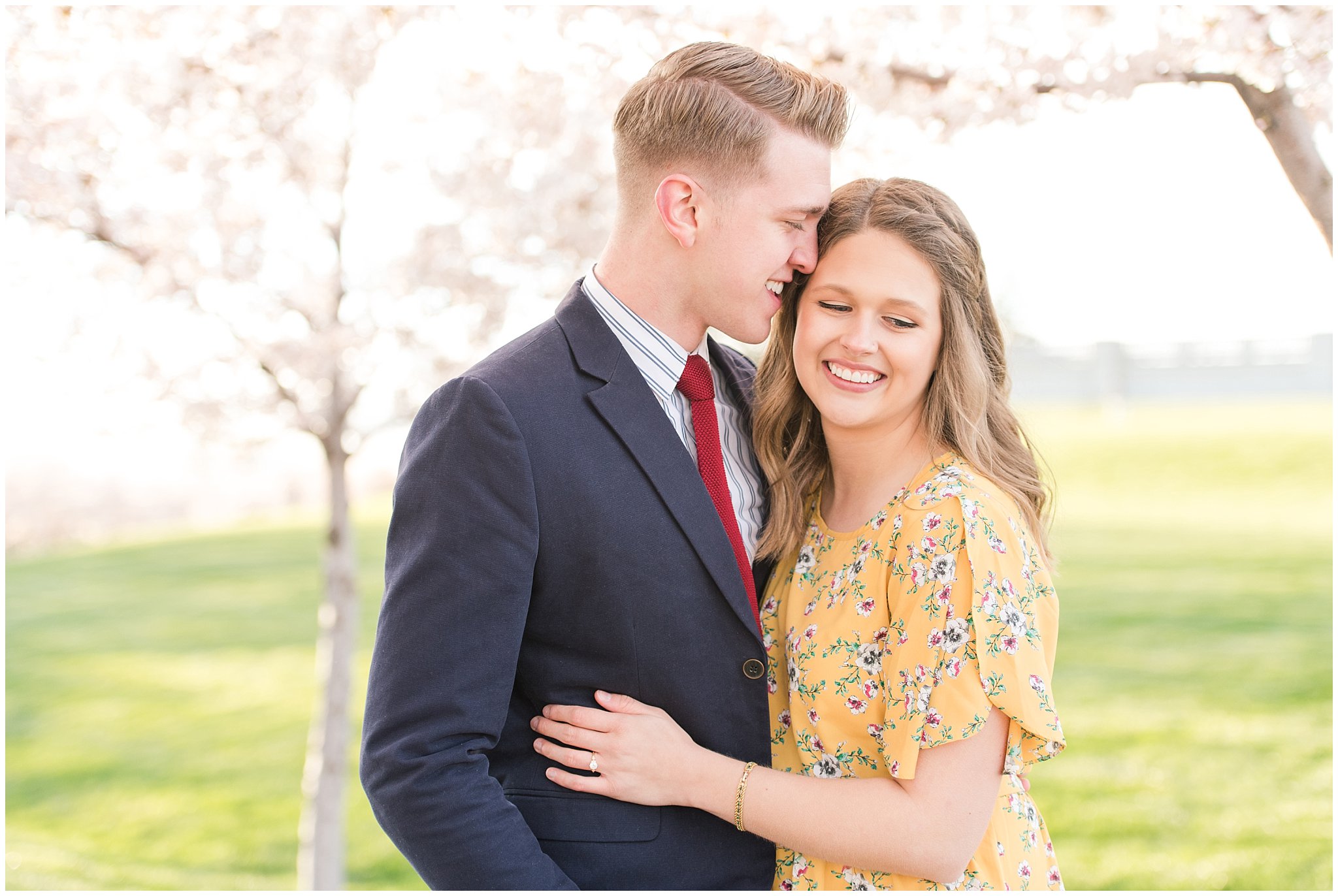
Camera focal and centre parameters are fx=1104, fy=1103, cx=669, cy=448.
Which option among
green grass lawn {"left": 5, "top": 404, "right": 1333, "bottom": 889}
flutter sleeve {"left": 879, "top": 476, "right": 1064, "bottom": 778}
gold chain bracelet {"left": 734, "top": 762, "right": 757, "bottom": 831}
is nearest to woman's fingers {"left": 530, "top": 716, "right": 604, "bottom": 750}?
gold chain bracelet {"left": 734, "top": 762, "right": 757, "bottom": 831}

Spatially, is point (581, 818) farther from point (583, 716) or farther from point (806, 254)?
point (806, 254)

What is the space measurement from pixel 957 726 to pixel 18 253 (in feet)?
12.7

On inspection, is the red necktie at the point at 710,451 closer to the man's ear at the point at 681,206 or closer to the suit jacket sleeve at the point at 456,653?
the man's ear at the point at 681,206

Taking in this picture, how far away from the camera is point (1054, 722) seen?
1.87m

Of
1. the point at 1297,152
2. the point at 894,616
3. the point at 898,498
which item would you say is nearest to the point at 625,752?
the point at 894,616

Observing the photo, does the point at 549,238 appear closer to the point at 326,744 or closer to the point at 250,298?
the point at 250,298

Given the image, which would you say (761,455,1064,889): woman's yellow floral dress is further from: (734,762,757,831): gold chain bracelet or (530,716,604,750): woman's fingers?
(530,716,604,750): woman's fingers

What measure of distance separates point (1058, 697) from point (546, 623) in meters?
8.09

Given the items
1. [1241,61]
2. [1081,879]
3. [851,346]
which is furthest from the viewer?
[1081,879]

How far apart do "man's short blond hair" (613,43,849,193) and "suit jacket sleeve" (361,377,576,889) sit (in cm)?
66

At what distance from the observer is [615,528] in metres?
1.93

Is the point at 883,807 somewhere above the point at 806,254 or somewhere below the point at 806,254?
below

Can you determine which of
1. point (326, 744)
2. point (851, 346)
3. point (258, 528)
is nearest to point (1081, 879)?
point (326, 744)

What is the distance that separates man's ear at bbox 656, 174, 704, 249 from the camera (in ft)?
7.02
